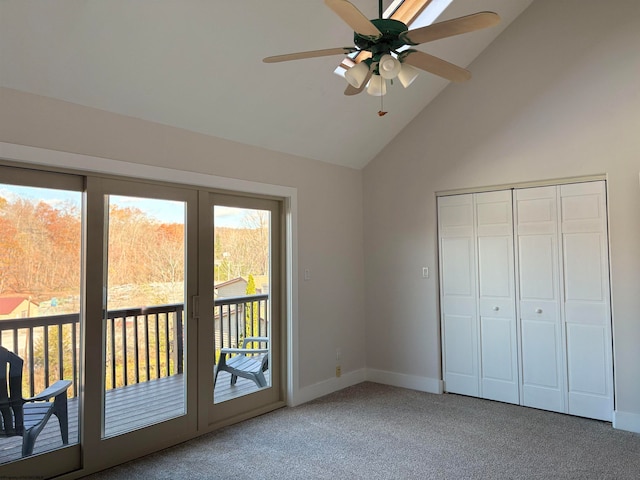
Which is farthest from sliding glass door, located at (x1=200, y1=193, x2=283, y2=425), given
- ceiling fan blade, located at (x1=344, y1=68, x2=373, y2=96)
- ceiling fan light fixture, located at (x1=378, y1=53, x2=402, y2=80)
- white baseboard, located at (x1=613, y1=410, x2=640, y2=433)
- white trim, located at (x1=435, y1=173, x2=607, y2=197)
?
white baseboard, located at (x1=613, y1=410, x2=640, y2=433)

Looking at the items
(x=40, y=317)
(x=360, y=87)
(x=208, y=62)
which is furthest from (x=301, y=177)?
(x=40, y=317)

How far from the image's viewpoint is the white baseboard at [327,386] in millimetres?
4287

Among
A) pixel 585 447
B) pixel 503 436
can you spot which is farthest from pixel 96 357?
pixel 585 447

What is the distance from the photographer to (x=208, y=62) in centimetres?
307

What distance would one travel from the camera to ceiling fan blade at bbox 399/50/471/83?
2230 mm

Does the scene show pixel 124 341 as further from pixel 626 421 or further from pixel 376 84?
pixel 626 421

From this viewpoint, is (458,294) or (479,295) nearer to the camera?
(479,295)

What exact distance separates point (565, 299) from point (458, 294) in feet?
3.13

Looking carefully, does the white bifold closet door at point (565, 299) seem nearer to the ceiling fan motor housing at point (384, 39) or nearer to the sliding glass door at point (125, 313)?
the sliding glass door at point (125, 313)

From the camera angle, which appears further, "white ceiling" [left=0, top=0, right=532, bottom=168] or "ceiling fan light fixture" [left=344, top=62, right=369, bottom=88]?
"white ceiling" [left=0, top=0, right=532, bottom=168]

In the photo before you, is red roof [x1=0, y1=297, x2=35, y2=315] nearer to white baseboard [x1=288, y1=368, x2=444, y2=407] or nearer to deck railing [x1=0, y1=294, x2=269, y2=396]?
deck railing [x1=0, y1=294, x2=269, y2=396]

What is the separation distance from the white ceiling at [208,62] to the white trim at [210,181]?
1.16 feet

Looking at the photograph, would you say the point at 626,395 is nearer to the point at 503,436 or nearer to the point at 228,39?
the point at 503,436

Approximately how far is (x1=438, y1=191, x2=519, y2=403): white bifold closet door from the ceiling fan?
7.27 feet
